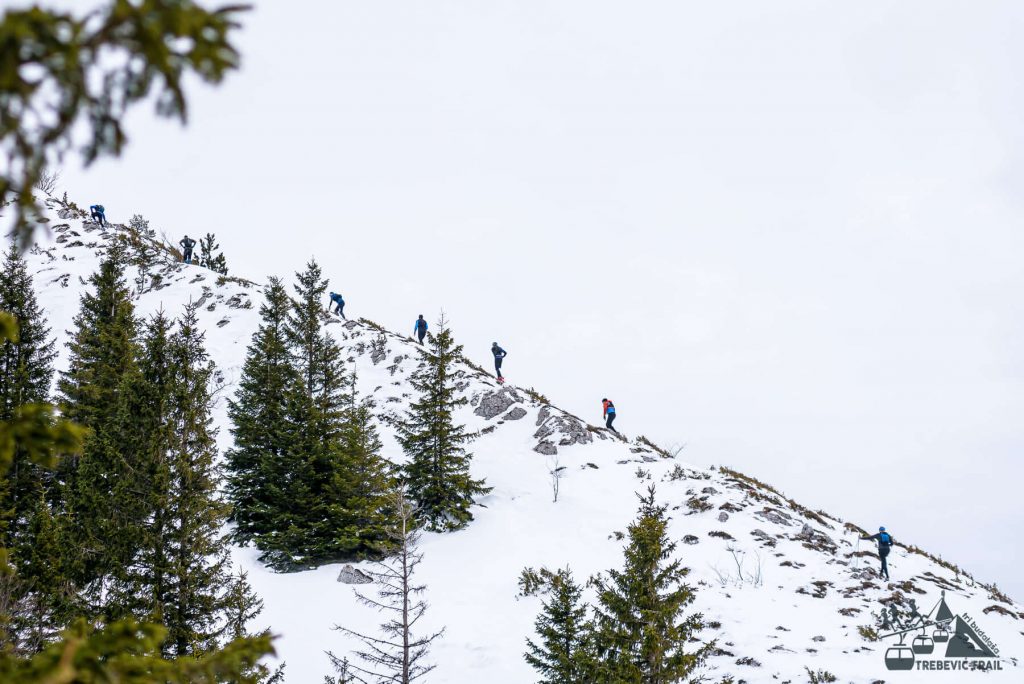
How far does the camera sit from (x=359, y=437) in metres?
23.0

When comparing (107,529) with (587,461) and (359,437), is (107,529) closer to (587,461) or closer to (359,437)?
(359,437)

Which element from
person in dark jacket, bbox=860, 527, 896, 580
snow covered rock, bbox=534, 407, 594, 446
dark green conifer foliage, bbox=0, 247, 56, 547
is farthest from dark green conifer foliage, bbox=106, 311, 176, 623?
person in dark jacket, bbox=860, 527, 896, 580

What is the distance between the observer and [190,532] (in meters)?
12.2

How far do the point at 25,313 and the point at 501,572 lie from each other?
1726 centimetres

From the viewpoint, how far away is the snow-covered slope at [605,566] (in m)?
16.1

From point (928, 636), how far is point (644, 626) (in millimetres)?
9812

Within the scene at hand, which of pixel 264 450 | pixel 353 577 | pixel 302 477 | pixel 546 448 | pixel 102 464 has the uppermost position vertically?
pixel 546 448

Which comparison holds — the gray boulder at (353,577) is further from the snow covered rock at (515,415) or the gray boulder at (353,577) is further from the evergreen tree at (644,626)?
the snow covered rock at (515,415)

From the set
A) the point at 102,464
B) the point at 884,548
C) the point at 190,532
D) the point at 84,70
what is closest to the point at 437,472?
the point at 102,464

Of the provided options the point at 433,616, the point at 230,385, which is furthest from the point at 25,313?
the point at 433,616

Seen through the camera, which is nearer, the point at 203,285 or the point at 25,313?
the point at 25,313

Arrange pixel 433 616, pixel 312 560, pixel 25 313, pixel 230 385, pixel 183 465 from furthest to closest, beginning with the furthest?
pixel 230 385 < pixel 312 560 < pixel 25 313 < pixel 433 616 < pixel 183 465

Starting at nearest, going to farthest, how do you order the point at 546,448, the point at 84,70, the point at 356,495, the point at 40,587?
the point at 84,70
the point at 40,587
the point at 356,495
the point at 546,448

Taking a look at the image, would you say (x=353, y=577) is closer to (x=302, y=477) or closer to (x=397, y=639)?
(x=397, y=639)
